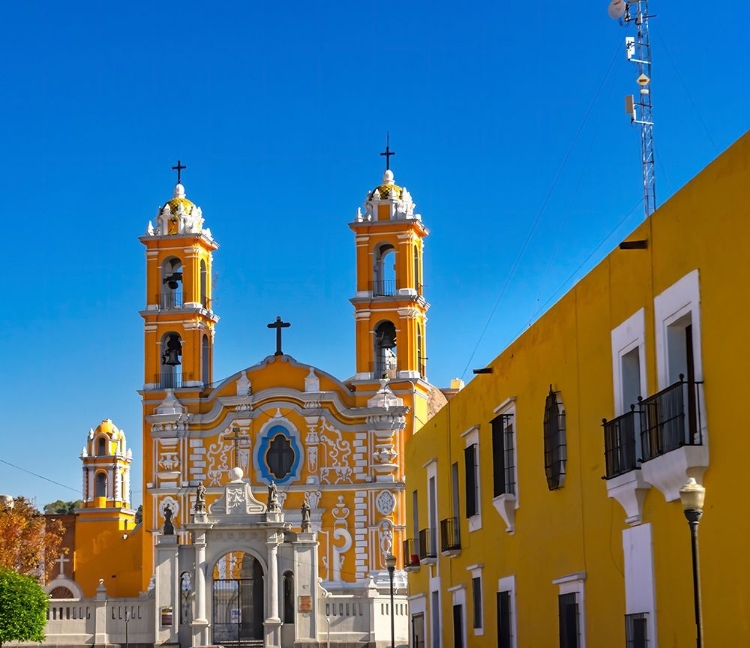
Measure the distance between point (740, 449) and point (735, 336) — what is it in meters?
0.94

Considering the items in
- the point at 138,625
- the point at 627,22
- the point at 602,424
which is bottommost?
the point at 138,625

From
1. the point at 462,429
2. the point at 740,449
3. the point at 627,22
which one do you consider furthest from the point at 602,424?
the point at 462,429

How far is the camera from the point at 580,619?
56.5 ft

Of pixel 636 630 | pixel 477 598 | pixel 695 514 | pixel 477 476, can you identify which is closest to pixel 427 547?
pixel 477 598

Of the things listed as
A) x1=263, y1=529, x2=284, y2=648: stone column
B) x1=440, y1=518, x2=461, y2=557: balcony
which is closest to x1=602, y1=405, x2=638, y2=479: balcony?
x1=440, y1=518, x2=461, y2=557: balcony

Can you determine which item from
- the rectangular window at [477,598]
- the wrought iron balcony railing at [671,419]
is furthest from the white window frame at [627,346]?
the rectangular window at [477,598]

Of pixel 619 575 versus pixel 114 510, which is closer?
pixel 619 575

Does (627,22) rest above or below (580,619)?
above

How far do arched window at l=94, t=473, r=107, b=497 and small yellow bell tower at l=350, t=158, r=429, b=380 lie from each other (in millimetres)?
17169

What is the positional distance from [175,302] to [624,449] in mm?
39353

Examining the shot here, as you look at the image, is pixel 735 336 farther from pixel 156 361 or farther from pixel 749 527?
pixel 156 361

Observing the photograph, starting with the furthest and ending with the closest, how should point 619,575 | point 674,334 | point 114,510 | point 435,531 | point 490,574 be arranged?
1. point 114,510
2. point 435,531
3. point 490,574
4. point 619,575
5. point 674,334

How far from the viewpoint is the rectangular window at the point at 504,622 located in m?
21.0

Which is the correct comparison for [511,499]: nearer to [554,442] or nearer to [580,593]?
[554,442]
